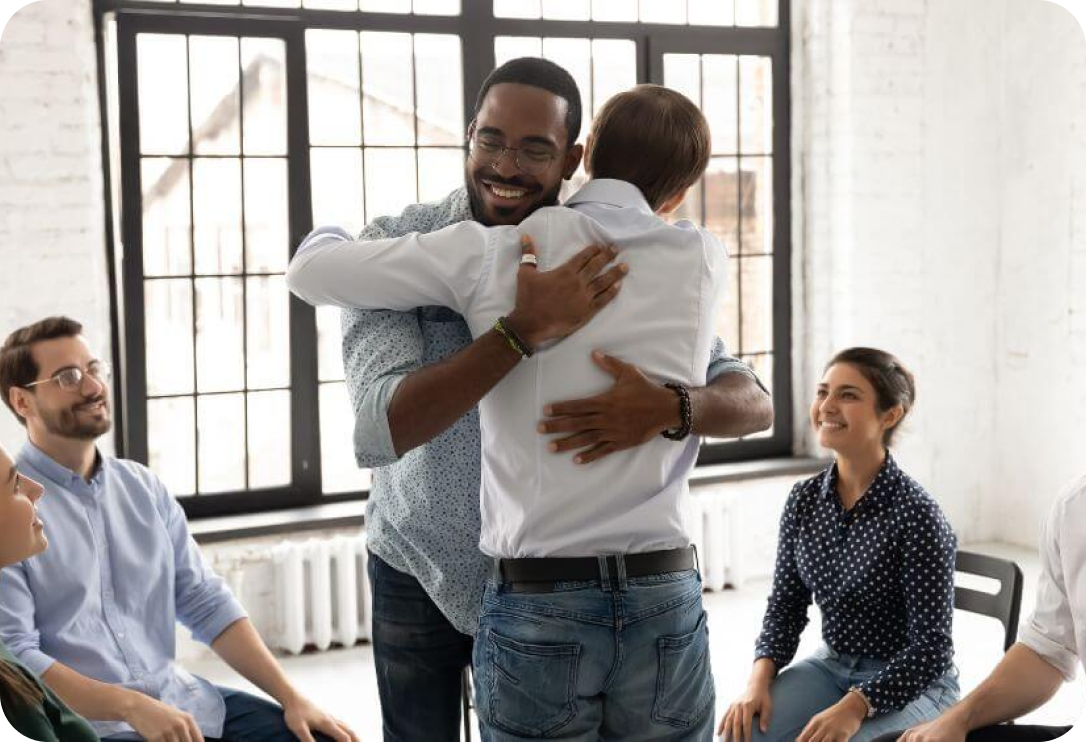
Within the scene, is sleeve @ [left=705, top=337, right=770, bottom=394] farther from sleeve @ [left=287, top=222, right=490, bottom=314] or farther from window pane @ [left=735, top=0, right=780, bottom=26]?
window pane @ [left=735, top=0, right=780, bottom=26]

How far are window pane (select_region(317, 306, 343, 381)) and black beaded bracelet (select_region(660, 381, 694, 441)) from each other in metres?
3.64

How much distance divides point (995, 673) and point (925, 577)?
42 cm

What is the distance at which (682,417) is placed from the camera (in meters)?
1.77

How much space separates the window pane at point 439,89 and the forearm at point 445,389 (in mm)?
3845

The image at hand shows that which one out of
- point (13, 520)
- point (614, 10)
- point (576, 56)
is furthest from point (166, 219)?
point (13, 520)

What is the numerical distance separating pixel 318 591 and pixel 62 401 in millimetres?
2234

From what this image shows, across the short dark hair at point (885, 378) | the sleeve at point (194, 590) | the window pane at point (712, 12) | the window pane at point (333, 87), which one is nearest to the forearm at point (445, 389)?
the sleeve at point (194, 590)

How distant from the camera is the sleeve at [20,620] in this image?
102 inches

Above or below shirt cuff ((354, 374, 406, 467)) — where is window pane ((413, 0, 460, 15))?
above

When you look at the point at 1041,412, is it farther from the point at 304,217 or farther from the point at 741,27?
the point at 304,217

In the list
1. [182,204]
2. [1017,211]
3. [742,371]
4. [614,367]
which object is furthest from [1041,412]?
[614,367]

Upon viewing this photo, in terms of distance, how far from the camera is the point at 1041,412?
6.26 m

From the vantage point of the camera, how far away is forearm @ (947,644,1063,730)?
7.75 feet

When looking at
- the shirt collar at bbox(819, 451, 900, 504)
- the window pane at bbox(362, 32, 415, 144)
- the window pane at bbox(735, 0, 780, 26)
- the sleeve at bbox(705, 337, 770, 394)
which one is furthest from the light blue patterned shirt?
the window pane at bbox(735, 0, 780, 26)
